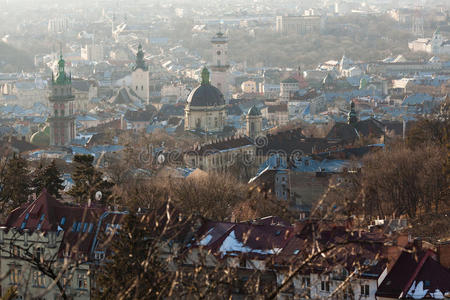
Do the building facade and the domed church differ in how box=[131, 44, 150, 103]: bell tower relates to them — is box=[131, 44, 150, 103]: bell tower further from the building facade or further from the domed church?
the building facade

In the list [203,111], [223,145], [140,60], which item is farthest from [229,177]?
[140,60]

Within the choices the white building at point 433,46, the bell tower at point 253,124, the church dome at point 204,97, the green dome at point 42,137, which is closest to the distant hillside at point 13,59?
the white building at point 433,46

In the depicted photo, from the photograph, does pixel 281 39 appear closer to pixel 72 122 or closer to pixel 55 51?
pixel 55 51

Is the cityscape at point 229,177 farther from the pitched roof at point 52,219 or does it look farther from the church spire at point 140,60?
the church spire at point 140,60

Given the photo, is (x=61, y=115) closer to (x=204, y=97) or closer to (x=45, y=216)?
(x=204, y=97)

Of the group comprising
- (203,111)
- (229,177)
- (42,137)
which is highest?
(229,177)
